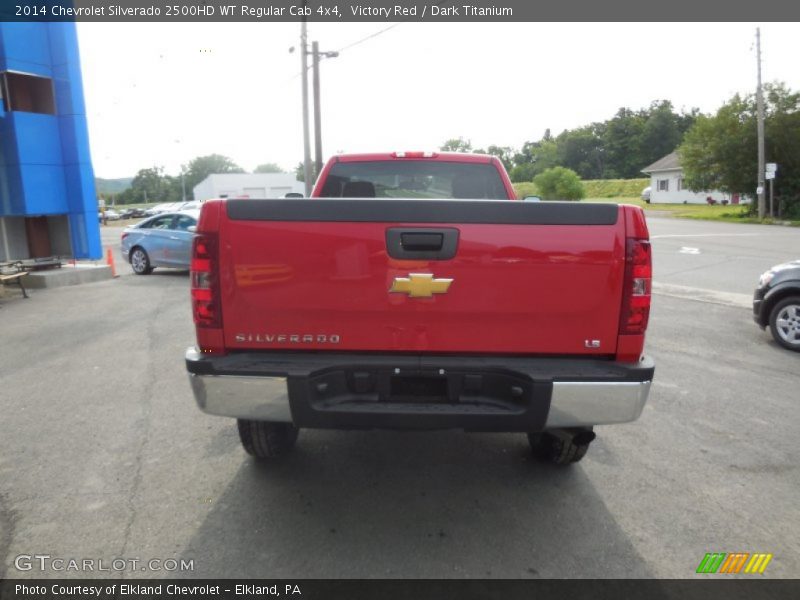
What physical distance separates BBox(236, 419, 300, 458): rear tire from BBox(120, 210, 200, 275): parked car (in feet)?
34.3

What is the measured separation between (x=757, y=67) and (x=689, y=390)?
32713 mm

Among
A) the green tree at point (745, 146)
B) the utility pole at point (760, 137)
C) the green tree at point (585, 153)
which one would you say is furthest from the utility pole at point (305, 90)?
the green tree at point (585, 153)

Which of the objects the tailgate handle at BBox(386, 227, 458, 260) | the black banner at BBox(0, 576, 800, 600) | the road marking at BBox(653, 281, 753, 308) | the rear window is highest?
the rear window

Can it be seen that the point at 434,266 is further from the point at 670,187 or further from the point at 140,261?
the point at 670,187

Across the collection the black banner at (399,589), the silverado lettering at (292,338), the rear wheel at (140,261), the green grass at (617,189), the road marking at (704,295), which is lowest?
the road marking at (704,295)

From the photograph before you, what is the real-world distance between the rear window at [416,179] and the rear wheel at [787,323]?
14.0ft

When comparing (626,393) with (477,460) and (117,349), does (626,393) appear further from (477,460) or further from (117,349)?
(117,349)

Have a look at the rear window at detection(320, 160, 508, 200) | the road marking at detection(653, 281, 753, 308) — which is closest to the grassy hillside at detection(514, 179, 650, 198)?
the road marking at detection(653, 281, 753, 308)

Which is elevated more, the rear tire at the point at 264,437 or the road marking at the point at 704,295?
the rear tire at the point at 264,437

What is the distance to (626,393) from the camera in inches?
106

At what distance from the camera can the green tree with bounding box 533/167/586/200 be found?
173 feet

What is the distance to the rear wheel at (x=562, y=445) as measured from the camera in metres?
3.37

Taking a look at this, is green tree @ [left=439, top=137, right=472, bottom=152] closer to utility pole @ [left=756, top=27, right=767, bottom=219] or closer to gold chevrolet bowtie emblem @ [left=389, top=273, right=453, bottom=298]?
utility pole @ [left=756, top=27, right=767, bottom=219]

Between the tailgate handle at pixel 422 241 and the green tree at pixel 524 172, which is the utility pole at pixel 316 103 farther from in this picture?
the green tree at pixel 524 172
